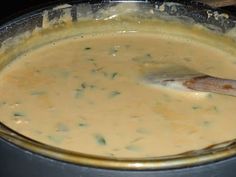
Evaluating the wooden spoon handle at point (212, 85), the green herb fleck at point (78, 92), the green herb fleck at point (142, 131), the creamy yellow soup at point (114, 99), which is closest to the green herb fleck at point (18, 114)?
the creamy yellow soup at point (114, 99)

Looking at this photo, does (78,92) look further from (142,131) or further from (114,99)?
(142,131)

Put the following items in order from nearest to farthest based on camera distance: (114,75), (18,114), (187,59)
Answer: (18,114)
(114,75)
(187,59)

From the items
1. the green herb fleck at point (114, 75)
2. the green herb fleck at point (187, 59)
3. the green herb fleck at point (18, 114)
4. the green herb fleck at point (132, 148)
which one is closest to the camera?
the green herb fleck at point (132, 148)

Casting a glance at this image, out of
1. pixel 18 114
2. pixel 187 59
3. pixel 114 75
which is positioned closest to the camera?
pixel 18 114

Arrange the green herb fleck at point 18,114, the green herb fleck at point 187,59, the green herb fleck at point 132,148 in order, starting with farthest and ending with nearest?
the green herb fleck at point 187,59, the green herb fleck at point 18,114, the green herb fleck at point 132,148

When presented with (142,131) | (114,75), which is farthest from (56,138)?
(114,75)

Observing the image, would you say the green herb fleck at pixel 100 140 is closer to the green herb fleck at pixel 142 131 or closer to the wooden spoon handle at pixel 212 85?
the green herb fleck at pixel 142 131
